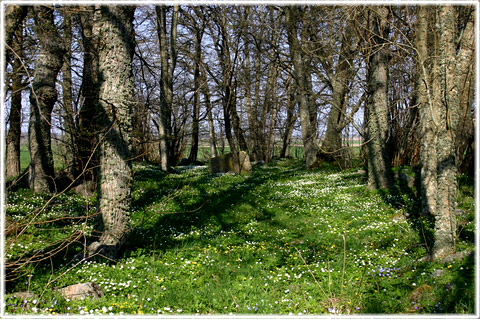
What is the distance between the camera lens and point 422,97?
8.35 meters

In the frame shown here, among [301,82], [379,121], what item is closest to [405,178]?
[379,121]

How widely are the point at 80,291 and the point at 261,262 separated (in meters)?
3.03

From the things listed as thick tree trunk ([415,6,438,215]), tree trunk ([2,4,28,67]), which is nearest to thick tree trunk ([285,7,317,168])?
thick tree trunk ([415,6,438,215])

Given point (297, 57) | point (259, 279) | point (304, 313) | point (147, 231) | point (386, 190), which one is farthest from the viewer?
point (297, 57)

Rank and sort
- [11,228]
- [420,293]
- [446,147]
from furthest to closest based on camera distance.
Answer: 1. [446,147]
2. [420,293]
3. [11,228]

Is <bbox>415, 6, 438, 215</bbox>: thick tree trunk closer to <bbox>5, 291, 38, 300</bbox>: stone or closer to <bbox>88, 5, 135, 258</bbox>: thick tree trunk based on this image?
<bbox>88, 5, 135, 258</bbox>: thick tree trunk

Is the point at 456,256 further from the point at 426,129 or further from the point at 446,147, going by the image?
the point at 426,129

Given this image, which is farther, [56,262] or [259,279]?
[56,262]

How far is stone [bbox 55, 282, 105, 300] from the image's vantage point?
446 centimetres

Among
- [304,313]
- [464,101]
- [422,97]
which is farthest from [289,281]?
[464,101]

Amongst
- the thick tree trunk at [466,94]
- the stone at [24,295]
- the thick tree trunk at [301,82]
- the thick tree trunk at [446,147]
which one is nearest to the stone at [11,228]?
the stone at [24,295]

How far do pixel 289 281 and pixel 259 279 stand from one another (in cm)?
49

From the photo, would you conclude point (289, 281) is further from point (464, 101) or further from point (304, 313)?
point (464, 101)

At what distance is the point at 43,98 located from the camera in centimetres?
1010
